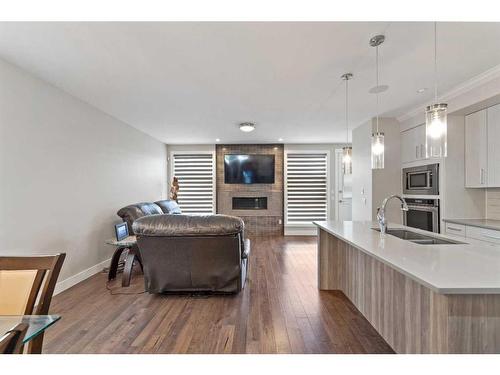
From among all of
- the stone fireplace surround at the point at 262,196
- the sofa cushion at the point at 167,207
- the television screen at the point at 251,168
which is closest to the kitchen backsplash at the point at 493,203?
the stone fireplace surround at the point at 262,196

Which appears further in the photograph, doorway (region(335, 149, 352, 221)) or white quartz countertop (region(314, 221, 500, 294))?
doorway (region(335, 149, 352, 221))

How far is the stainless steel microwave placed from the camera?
3820 millimetres

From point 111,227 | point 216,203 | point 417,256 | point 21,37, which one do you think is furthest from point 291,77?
point 216,203

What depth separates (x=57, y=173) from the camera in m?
3.18

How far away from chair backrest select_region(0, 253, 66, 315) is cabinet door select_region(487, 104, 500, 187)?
440 centimetres

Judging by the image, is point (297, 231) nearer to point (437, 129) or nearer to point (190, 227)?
point (190, 227)

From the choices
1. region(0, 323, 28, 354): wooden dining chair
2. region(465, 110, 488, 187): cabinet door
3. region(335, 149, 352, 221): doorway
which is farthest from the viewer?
region(335, 149, 352, 221): doorway

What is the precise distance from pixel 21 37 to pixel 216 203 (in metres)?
5.53

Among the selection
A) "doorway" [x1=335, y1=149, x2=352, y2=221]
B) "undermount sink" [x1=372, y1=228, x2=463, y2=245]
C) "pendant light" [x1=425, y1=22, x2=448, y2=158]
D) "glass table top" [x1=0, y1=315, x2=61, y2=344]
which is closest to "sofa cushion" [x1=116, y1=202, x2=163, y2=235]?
"glass table top" [x1=0, y1=315, x2=61, y2=344]

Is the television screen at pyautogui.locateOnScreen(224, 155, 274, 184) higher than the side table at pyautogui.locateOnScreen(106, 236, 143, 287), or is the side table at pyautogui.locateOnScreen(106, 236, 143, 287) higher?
the television screen at pyautogui.locateOnScreen(224, 155, 274, 184)

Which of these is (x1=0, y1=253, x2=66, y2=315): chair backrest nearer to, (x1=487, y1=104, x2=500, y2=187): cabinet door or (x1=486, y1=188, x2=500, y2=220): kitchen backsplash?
(x1=487, y1=104, x2=500, y2=187): cabinet door

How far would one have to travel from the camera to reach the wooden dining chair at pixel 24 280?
52.9 inches

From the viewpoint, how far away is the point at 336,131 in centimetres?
562
